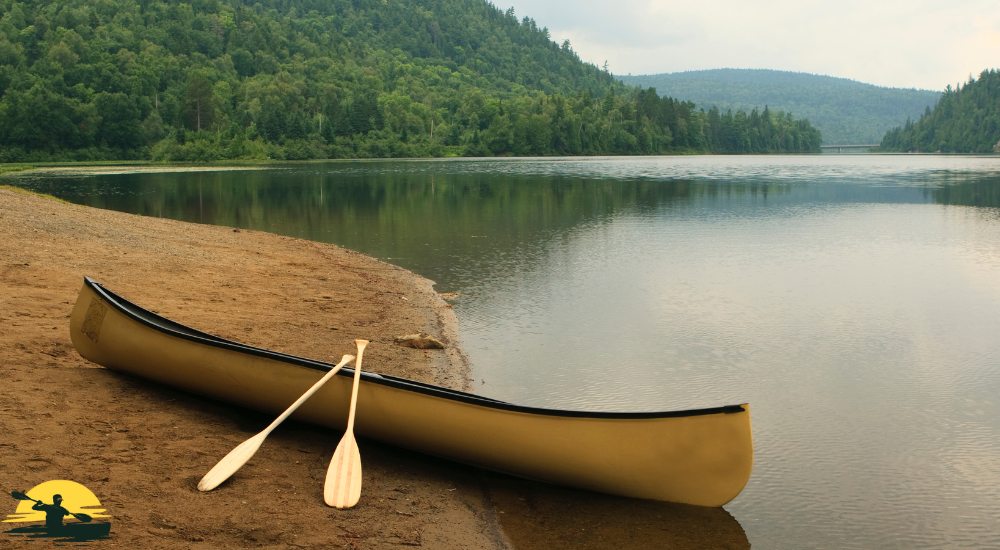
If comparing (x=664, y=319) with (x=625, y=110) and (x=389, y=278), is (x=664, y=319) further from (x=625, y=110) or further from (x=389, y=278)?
(x=625, y=110)

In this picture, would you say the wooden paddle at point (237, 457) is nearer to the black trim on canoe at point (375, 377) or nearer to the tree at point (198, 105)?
the black trim on canoe at point (375, 377)

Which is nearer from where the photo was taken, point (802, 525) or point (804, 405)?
point (802, 525)

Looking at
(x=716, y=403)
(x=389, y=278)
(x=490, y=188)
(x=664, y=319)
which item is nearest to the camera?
(x=716, y=403)

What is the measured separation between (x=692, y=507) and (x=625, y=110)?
521ft

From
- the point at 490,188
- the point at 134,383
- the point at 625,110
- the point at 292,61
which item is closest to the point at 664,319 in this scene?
the point at 134,383

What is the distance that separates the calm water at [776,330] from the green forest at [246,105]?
8103cm

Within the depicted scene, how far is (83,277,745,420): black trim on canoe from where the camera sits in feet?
21.0

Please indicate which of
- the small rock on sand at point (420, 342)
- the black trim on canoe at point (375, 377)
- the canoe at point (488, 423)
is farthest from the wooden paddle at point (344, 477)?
the small rock on sand at point (420, 342)

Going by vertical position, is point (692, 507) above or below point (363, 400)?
below

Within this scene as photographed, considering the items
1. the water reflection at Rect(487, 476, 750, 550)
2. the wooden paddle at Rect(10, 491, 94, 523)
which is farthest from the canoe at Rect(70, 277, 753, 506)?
the wooden paddle at Rect(10, 491, 94, 523)

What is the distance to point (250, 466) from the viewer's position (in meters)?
6.93

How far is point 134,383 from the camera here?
28.5ft

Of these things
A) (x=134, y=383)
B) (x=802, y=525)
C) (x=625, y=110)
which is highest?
(x=625, y=110)

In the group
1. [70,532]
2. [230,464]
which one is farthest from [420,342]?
[70,532]
